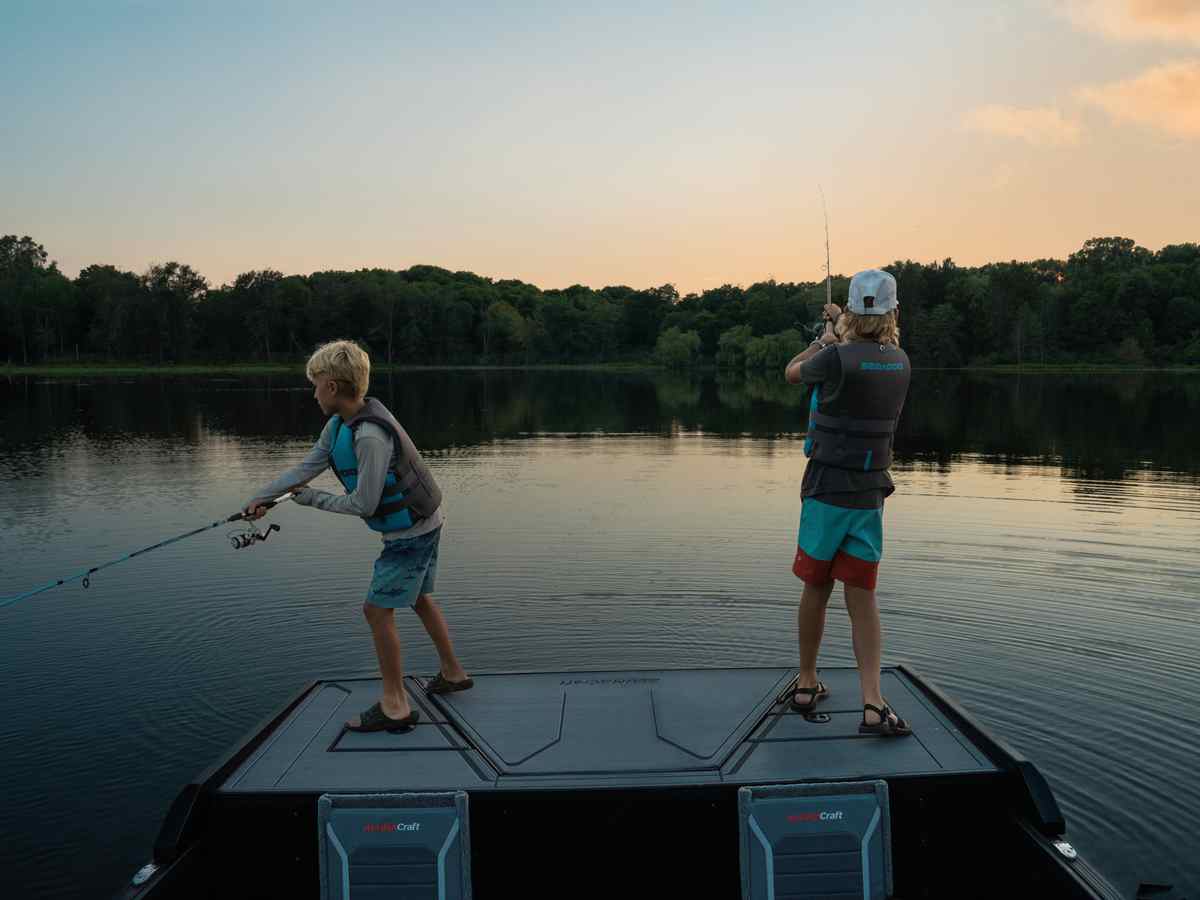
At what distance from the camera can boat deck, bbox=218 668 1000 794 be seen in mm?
4473

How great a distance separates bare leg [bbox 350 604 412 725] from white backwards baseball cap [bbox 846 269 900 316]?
3075 mm

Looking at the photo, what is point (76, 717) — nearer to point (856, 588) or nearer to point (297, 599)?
point (297, 599)

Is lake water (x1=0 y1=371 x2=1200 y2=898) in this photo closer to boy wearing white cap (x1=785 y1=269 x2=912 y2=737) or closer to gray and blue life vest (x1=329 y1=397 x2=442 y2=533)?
boy wearing white cap (x1=785 y1=269 x2=912 y2=737)

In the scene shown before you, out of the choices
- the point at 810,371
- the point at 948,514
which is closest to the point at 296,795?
→ the point at 810,371

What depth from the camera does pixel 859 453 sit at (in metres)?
4.96

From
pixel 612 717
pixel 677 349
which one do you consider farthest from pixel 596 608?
pixel 677 349

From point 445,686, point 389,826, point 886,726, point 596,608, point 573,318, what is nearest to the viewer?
point 389,826

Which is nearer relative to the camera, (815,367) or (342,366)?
(815,367)

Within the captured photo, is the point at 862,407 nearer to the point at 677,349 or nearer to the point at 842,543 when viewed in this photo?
the point at 842,543

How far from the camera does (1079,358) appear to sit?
113688mm

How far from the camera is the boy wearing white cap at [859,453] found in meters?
4.91

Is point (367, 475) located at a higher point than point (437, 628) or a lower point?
higher

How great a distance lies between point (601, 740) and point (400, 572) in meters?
1.45

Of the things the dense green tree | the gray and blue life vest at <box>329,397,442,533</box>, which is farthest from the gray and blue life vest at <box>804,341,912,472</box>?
the dense green tree
